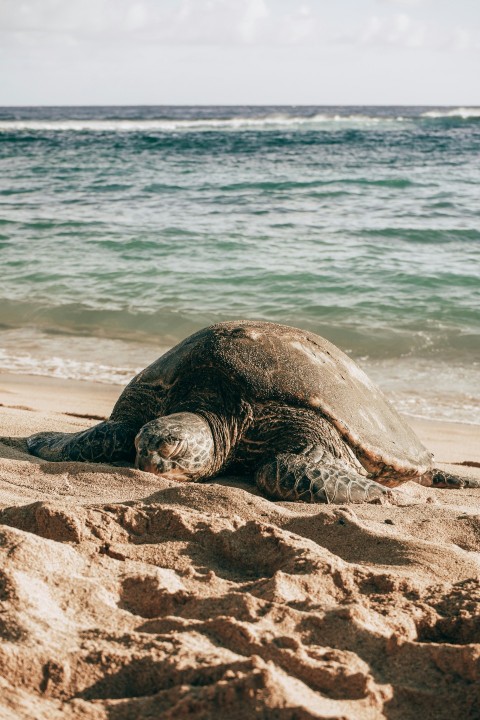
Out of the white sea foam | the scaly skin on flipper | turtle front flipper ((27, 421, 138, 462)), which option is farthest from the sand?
the white sea foam

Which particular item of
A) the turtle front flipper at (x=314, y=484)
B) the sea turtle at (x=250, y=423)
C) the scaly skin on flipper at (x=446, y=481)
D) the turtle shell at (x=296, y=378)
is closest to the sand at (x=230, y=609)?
the turtle front flipper at (x=314, y=484)

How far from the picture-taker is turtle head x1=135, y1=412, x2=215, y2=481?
395cm

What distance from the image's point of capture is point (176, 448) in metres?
3.98

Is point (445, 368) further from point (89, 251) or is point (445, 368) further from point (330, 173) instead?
point (330, 173)

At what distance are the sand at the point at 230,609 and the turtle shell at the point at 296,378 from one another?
0.91m

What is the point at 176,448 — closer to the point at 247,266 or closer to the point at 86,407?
the point at 86,407

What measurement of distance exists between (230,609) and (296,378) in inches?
90.7

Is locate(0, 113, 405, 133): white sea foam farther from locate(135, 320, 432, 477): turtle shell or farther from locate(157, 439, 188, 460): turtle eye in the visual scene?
locate(157, 439, 188, 460): turtle eye

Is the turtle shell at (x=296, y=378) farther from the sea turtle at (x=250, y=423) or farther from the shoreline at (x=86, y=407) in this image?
the shoreline at (x=86, y=407)

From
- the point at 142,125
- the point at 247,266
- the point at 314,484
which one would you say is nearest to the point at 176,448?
the point at 314,484

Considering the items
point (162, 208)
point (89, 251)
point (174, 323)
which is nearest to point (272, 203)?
point (162, 208)

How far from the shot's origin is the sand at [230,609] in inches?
68.8

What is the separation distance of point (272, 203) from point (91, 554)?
16.3m

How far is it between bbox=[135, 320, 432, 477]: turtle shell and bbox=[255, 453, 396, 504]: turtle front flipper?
0.42 meters
